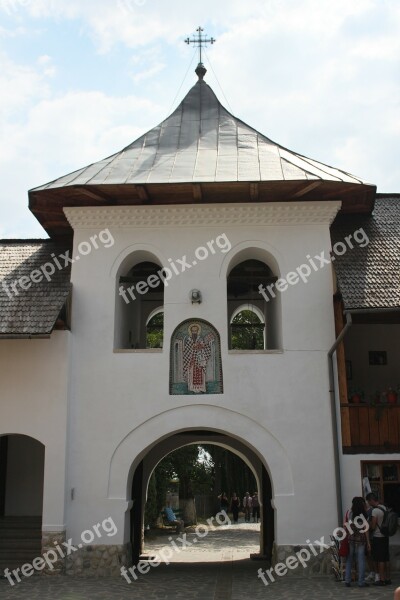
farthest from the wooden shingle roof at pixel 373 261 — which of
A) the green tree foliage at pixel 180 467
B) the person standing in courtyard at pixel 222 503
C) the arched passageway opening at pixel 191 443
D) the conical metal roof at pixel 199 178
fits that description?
the person standing in courtyard at pixel 222 503

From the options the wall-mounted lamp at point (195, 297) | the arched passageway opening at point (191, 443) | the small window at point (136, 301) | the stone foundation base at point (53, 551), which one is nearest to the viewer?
the stone foundation base at point (53, 551)

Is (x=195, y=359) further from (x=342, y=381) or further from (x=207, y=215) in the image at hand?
(x=207, y=215)

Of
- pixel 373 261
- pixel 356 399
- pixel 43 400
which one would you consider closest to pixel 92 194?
pixel 43 400

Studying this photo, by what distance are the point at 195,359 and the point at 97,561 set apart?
3.71 metres

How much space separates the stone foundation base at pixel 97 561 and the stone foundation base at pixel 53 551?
0.13 m

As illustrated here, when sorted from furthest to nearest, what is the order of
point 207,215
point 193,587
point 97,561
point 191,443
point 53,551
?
point 191,443, point 207,215, point 97,561, point 53,551, point 193,587

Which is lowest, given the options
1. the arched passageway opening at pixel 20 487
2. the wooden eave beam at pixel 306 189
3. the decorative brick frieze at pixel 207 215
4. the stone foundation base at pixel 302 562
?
the stone foundation base at pixel 302 562

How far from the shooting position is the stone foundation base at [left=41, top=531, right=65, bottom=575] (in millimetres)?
10844

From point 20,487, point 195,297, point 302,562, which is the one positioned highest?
point 195,297

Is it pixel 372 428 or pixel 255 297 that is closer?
pixel 372 428

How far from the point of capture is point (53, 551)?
35.7ft

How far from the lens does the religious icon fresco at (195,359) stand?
38.2 ft

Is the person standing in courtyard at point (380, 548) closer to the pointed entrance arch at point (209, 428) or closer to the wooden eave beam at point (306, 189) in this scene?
the pointed entrance arch at point (209, 428)

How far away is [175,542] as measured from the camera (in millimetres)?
17562
